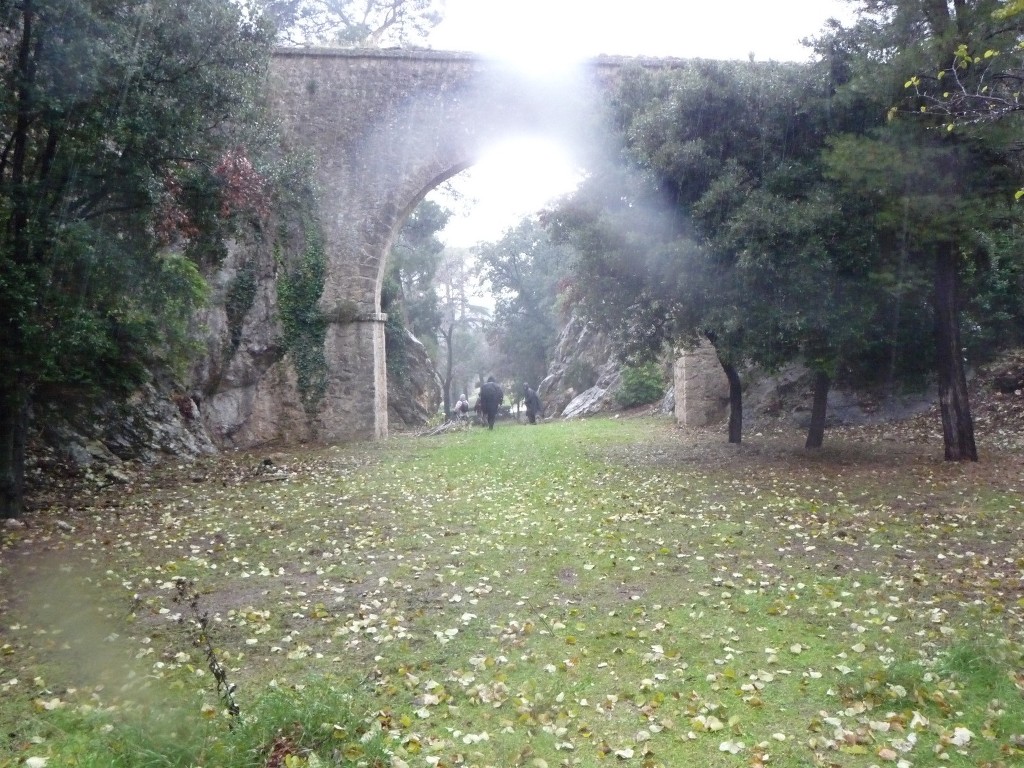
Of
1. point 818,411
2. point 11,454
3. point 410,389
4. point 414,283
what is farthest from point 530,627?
point 414,283

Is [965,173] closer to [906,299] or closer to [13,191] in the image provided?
[906,299]

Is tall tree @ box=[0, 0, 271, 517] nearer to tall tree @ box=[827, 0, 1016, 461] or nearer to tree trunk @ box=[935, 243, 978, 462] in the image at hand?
tall tree @ box=[827, 0, 1016, 461]

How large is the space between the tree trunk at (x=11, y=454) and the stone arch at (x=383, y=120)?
9.62m

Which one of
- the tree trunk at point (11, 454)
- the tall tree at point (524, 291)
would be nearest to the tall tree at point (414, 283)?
the tall tree at point (524, 291)

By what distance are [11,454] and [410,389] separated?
62.4ft

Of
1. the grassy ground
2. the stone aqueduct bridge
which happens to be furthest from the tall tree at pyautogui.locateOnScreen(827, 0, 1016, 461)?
the stone aqueduct bridge

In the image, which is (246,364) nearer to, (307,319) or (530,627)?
(307,319)

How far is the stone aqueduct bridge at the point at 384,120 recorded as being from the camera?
17.9 metres

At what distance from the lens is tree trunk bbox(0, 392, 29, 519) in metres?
8.75

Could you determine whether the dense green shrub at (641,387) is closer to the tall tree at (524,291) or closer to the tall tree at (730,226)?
the tall tree at (730,226)

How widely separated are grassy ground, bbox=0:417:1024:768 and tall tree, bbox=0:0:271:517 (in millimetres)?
2014

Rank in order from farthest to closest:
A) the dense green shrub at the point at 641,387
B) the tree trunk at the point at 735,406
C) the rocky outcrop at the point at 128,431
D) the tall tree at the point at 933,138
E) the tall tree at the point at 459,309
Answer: the tall tree at the point at 459,309 < the dense green shrub at the point at 641,387 < the tree trunk at the point at 735,406 < the rocky outcrop at the point at 128,431 < the tall tree at the point at 933,138

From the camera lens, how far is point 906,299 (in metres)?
11.3

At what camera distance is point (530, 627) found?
5363 mm
